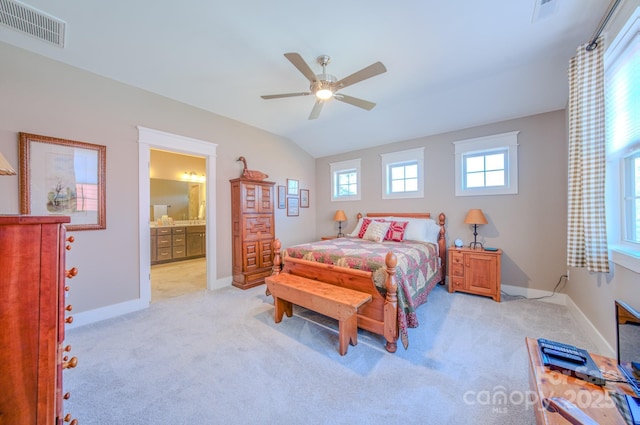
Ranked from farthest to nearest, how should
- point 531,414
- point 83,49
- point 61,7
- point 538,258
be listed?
point 538,258, point 83,49, point 61,7, point 531,414

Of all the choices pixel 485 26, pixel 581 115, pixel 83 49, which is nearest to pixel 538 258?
pixel 581 115

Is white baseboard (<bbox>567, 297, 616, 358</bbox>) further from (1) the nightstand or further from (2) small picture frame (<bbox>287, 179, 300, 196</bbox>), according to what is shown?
(2) small picture frame (<bbox>287, 179, 300, 196</bbox>)

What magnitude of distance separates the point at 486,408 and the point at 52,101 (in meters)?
4.82

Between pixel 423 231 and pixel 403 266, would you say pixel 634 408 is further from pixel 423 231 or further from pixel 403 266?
pixel 423 231

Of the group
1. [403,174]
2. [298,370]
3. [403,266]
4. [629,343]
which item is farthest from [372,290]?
[403,174]

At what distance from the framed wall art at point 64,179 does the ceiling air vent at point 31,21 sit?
3.15 ft

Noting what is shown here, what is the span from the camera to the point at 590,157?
6.59 feet

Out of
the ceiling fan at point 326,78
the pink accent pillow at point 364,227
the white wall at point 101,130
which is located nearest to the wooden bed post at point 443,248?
the pink accent pillow at point 364,227

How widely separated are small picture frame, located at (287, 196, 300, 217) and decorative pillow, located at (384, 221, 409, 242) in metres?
2.18

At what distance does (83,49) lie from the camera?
8.17 feet

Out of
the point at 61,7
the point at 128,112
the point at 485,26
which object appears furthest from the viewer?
the point at 128,112

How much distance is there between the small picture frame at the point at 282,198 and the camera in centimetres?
498

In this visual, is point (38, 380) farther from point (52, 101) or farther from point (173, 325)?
point (52, 101)

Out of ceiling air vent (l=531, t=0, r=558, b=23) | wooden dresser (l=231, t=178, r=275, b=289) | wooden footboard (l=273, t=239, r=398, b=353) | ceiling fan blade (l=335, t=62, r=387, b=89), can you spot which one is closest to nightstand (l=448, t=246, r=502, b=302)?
wooden footboard (l=273, t=239, r=398, b=353)
